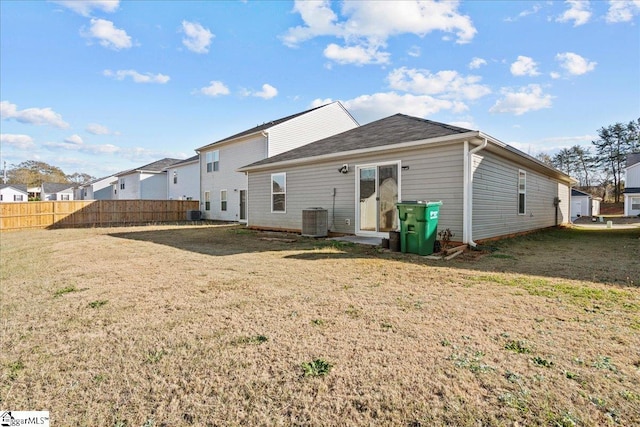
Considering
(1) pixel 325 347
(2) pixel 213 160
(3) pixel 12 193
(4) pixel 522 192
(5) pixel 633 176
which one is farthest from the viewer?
(3) pixel 12 193

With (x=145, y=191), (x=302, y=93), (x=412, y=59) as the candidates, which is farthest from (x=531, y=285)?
(x=145, y=191)

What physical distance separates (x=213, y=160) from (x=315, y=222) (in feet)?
45.1

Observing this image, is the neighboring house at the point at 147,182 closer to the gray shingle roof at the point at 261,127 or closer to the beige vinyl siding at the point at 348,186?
the gray shingle roof at the point at 261,127

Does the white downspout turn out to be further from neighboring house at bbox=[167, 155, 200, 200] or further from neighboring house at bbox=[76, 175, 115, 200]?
neighboring house at bbox=[76, 175, 115, 200]

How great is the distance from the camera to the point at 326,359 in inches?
89.0

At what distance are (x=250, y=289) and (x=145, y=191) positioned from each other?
96.5 ft

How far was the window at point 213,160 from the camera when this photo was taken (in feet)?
66.9

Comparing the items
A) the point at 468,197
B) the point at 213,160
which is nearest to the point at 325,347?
the point at 468,197

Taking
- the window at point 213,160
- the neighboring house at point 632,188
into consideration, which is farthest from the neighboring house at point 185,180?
the neighboring house at point 632,188

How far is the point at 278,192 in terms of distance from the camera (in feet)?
39.2

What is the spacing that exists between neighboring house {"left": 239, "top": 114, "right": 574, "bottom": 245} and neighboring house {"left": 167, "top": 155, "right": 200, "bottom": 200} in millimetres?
13271

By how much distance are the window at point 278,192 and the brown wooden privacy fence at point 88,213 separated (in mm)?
11444

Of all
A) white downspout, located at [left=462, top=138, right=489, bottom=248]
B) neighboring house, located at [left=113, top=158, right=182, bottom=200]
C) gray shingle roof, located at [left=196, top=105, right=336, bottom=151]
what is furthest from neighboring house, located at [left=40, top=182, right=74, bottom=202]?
white downspout, located at [left=462, top=138, right=489, bottom=248]

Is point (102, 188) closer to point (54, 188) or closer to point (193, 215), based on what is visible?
point (54, 188)
